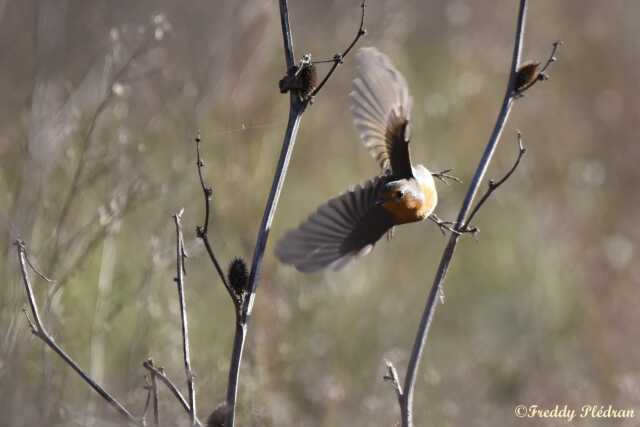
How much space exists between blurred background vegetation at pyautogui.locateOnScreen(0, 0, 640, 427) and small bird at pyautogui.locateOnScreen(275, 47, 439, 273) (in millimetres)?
268

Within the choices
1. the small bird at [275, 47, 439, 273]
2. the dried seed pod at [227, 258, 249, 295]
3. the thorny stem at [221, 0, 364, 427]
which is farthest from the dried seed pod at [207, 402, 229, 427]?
the small bird at [275, 47, 439, 273]

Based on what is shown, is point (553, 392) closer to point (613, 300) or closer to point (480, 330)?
point (613, 300)

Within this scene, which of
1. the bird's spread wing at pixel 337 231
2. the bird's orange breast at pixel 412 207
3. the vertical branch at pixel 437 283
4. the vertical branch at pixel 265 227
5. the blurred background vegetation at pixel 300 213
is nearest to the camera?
the vertical branch at pixel 265 227

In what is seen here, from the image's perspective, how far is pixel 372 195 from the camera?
1985mm

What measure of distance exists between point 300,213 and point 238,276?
3.71 metres

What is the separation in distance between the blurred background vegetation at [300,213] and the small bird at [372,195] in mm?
268

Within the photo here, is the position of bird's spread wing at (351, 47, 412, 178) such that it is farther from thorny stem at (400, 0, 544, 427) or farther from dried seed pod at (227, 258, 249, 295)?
dried seed pod at (227, 258, 249, 295)

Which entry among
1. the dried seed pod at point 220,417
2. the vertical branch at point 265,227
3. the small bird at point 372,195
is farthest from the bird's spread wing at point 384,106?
the dried seed pod at point 220,417

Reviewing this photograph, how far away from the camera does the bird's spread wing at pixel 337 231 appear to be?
1920mm

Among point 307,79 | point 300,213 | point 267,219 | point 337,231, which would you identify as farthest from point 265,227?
point 300,213

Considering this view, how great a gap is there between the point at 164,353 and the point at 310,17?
2.86 meters

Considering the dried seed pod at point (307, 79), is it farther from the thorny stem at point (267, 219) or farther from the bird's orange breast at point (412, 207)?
the bird's orange breast at point (412, 207)

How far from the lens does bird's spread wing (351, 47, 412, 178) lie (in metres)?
1.84

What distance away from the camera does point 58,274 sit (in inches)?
107
